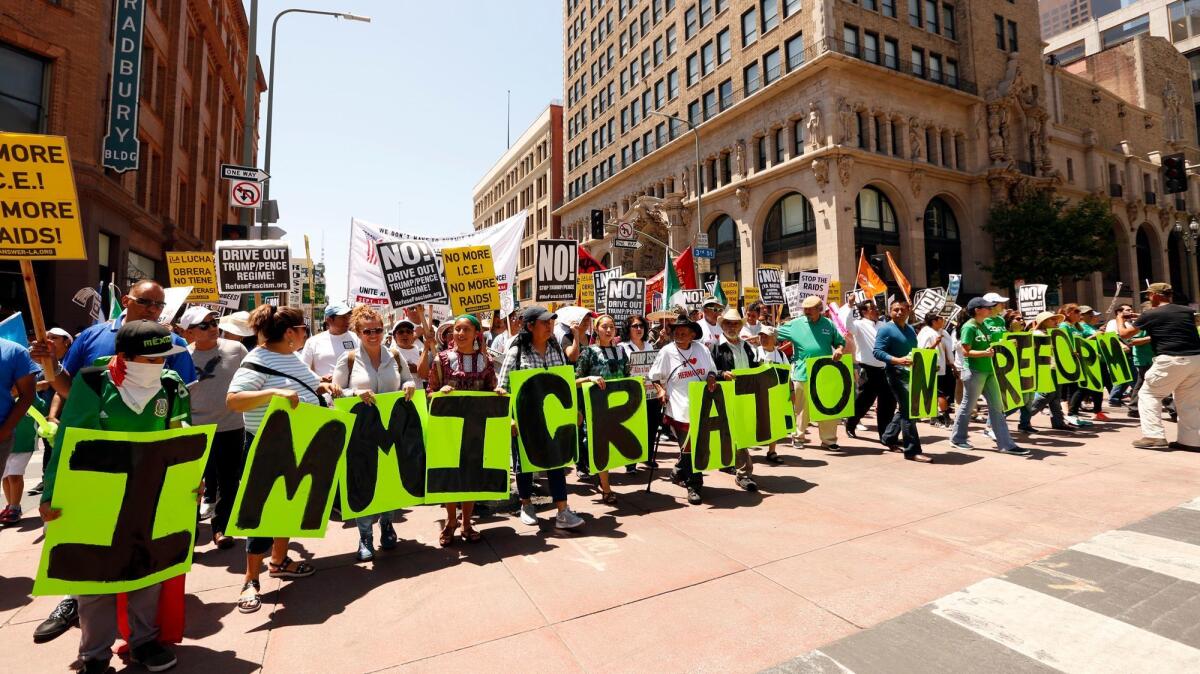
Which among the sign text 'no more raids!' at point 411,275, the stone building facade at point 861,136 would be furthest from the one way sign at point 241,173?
the stone building facade at point 861,136

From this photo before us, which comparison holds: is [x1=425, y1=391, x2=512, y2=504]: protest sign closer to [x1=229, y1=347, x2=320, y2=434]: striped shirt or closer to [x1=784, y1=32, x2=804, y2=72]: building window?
[x1=229, y1=347, x2=320, y2=434]: striped shirt

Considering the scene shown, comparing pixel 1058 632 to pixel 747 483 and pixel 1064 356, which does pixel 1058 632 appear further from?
pixel 1064 356

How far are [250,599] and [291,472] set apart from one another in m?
0.83

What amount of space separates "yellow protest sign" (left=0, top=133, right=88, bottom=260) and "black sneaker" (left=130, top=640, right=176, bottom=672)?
11.5 ft

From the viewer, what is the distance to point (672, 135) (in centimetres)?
3981

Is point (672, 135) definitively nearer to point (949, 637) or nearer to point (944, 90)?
point (944, 90)

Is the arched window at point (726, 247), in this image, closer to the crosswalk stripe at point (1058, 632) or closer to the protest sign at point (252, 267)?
the protest sign at point (252, 267)

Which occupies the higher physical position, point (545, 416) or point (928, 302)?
point (928, 302)

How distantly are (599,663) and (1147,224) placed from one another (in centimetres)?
6473

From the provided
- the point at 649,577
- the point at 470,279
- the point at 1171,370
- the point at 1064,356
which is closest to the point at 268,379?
the point at 649,577

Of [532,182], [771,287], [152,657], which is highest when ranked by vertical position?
[532,182]

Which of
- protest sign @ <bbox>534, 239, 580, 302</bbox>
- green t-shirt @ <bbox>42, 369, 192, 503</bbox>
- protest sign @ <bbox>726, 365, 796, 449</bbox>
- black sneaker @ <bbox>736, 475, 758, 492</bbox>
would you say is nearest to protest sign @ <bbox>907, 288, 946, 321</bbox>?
protest sign @ <bbox>726, 365, 796, 449</bbox>

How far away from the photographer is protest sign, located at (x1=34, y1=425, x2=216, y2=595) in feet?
9.16

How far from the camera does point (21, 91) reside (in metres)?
13.5
